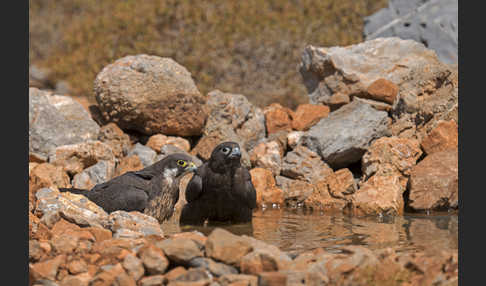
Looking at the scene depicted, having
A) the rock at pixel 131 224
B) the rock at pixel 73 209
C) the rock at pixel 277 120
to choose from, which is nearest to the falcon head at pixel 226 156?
the rock at pixel 131 224

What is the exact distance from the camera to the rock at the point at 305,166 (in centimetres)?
864

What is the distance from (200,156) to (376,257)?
210 inches

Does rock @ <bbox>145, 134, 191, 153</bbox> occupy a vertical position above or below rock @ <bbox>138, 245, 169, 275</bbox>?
above

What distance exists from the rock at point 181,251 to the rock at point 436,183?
13.8 feet

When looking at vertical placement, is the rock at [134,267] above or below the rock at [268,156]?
below

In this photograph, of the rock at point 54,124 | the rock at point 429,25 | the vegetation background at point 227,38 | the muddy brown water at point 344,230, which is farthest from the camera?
the vegetation background at point 227,38

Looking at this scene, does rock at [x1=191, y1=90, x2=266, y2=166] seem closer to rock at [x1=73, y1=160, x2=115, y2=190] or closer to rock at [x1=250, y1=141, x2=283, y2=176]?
rock at [x1=250, y1=141, x2=283, y2=176]

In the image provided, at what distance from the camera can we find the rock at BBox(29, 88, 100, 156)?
9.28 metres

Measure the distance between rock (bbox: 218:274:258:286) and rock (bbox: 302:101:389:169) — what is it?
4.93 meters

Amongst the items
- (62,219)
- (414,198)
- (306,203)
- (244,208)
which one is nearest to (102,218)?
(62,219)

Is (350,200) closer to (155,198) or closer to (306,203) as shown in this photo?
(306,203)

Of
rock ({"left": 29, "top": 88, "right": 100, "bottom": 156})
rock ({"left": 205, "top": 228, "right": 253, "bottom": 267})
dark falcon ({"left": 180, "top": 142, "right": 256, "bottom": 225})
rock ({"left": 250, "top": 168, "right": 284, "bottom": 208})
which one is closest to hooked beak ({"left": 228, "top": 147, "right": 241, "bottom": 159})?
dark falcon ({"left": 180, "top": 142, "right": 256, "bottom": 225})

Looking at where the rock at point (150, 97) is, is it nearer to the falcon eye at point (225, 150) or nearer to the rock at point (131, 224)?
the falcon eye at point (225, 150)

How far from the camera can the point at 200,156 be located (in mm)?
9266
